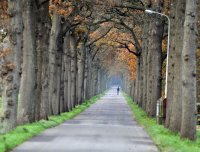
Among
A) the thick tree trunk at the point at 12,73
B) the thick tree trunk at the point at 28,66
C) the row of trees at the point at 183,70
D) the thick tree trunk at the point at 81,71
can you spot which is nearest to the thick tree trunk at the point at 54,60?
the thick tree trunk at the point at 28,66

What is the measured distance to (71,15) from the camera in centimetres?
3766

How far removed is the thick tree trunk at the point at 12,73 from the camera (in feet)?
75.4

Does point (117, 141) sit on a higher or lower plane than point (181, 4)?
lower

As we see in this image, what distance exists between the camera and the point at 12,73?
23328 millimetres

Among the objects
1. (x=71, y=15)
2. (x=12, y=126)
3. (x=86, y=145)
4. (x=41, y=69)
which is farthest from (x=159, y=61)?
(x=86, y=145)

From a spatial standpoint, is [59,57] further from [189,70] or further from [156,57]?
[189,70]

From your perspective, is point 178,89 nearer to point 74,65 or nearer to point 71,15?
point 71,15

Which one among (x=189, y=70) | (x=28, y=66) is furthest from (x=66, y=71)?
(x=189, y=70)

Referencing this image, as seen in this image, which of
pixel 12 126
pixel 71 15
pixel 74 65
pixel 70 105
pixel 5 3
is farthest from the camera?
pixel 74 65

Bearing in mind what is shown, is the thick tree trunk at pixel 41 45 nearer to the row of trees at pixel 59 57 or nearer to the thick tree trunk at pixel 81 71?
the row of trees at pixel 59 57

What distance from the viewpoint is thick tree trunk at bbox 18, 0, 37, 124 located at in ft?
91.3

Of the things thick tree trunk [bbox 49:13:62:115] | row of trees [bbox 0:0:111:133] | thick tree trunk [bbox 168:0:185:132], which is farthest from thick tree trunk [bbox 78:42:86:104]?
thick tree trunk [bbox 168:0:185:132]

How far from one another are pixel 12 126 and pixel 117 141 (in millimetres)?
4807

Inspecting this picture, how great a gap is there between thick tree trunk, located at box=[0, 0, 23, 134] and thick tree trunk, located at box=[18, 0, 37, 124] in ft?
13.9
